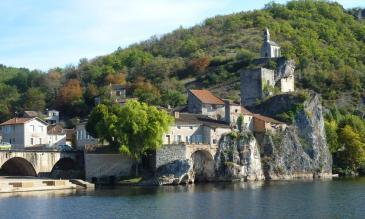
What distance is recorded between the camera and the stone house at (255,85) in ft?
350

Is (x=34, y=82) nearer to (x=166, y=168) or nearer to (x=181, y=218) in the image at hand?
(x=166, y=168)

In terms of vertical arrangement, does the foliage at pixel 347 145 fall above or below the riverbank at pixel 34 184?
above

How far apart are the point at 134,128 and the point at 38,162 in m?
13.0

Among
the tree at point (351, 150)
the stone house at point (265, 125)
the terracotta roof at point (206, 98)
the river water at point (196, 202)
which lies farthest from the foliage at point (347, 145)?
the river water at point (196, 202)

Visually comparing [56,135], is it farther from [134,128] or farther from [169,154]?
[169,154]

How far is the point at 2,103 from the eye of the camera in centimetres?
14375

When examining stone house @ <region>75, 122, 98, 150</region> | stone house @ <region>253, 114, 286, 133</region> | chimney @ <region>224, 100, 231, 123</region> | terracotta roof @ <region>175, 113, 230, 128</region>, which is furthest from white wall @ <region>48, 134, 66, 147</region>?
stone house @ <region>253, 114, 286, 133</region>

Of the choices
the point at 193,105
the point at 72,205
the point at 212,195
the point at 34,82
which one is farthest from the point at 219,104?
the point at 34,82

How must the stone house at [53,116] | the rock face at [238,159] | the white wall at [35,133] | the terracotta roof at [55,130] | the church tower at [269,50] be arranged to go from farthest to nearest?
the stone house at [53,116]
the church tower at [269,50]
the terracotta roof at [55,130]
the white wall at [35,133]
the rock face at [238,159]

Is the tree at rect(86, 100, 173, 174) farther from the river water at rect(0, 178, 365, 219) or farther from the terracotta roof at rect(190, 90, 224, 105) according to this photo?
the terracotta roof at rect(190, 90, 224, 105)

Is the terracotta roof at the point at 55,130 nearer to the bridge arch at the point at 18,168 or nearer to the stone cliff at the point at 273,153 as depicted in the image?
the bridge arch at the point at 18,168

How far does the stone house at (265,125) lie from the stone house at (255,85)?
43.5 feet

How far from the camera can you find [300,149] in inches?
3607

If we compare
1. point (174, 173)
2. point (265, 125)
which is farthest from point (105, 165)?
point (265, 125)
